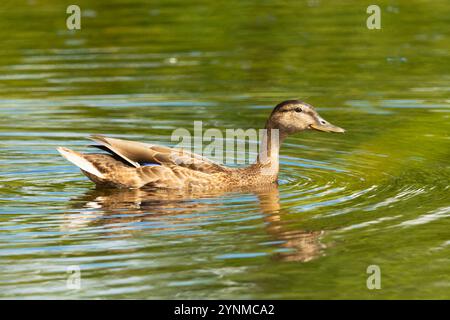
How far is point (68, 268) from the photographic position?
9000mm

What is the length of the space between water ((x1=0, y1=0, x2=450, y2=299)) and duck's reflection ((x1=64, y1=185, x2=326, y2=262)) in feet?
0.10

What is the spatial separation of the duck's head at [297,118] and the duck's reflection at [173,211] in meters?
0.82

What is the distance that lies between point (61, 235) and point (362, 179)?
12.1 feet

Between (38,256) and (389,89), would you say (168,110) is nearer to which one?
(389,89)

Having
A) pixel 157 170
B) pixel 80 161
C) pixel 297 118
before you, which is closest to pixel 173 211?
pixel 157 170

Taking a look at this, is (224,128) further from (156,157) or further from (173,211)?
(173,211)

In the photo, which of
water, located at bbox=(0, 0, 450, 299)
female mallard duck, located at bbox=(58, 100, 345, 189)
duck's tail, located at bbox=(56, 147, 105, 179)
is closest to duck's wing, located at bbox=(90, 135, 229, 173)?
female mallard duck, located at bbox=(58, 100, 345, 189)

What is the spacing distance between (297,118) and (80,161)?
248 cm

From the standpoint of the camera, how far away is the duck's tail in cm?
1183

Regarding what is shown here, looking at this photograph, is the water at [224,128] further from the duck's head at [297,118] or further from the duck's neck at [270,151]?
the duck's head at [297,118]

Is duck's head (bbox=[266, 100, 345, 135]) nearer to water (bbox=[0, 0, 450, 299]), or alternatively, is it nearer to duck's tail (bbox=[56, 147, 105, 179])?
water (bbox=[0, 0, 450, 299])

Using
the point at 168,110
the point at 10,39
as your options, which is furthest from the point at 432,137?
the point at 10,39

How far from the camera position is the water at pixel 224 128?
8938 mm

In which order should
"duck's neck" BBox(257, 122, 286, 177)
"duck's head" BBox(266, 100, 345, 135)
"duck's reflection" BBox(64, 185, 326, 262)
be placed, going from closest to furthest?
"duck's reflection" BBox(64, 185, 326, 262), "duck's neck" BBox(257, 122, 286, 177), "duck's head" BBox(266, 100, 345, 135)
